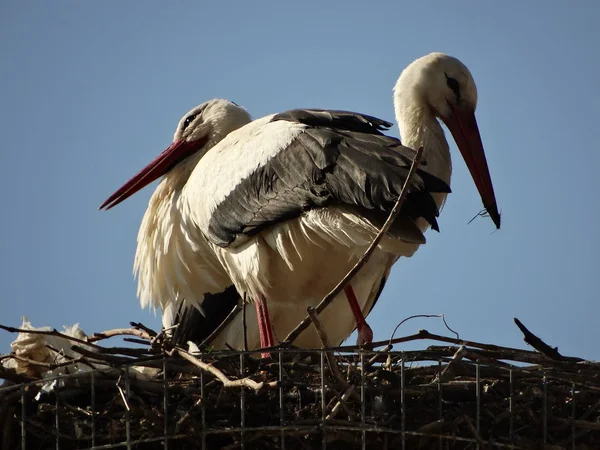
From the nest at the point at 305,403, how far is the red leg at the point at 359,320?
4.57ft

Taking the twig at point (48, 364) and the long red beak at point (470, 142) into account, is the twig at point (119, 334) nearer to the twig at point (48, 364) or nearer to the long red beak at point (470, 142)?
the twig at point (48, 364)

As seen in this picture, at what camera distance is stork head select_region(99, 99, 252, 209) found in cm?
751

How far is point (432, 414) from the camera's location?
15.4ft

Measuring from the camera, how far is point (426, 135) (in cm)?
627

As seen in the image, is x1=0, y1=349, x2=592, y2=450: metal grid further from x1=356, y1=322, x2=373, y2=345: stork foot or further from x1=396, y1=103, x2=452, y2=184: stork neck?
x1=356, y1=322, x2=373, y2=345: stork foot

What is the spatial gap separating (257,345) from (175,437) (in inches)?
116

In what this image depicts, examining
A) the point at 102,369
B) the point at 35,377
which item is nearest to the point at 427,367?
the point at 102,369

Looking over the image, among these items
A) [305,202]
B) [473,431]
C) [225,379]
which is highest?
[305,202]

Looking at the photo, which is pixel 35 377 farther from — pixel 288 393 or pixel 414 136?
pixel 414 136

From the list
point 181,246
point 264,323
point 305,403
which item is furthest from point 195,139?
point 305,403

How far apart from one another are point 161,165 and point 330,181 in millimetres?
1973

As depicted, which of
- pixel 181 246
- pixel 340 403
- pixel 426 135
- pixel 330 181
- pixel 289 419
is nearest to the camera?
pixel 340 403

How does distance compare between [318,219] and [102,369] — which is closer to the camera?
[102,369]

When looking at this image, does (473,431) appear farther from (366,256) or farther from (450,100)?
(450,100)
